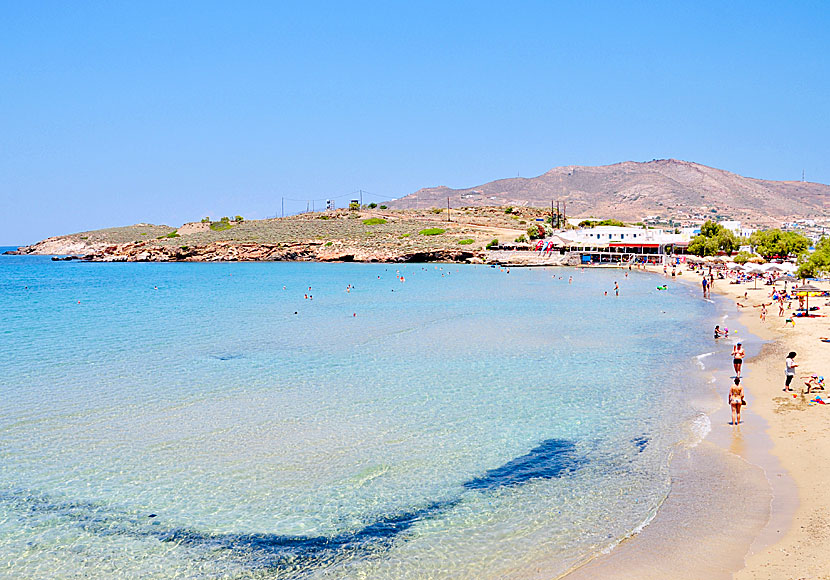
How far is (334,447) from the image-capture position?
14281 millimetres

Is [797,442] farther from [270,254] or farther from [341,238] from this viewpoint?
[270,254]

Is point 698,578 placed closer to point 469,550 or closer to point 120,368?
point 469,550

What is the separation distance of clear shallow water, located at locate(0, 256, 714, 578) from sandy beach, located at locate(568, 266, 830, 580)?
56 centimetres

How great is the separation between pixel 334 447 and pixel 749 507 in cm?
808

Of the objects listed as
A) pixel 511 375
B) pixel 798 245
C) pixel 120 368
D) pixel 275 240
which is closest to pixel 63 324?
pixel 120 368

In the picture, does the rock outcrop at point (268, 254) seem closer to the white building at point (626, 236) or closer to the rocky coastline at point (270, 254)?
the rocky coastline at point (270, 254)

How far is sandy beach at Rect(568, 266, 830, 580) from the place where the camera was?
869 centimetres

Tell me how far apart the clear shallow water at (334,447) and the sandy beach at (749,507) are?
56cm

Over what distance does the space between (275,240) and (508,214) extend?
55.8m

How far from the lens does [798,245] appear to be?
75.3 metres

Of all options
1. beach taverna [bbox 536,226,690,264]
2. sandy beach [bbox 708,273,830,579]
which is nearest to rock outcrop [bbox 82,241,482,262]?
beach taverna [bbox 536,226,690,264]

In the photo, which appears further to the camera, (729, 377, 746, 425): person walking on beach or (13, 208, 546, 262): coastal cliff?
(13, 208, 546, 262): coastal cliff

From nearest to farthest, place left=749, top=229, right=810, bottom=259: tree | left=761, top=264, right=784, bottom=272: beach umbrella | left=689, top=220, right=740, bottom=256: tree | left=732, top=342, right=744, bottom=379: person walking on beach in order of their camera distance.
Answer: left=732, top=342, right=744, bottom=379: person walking on beach
left=761, top=264, right=784, bottom=272: beach umbrella
left=749, top=229, right=810, bottom=259: tree
left=689, top=220, right=740, bottom=256: tree

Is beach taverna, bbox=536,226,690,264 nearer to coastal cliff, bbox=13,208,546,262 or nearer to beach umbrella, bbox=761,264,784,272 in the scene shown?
coastal cliff, bbox=13,208,546,262
